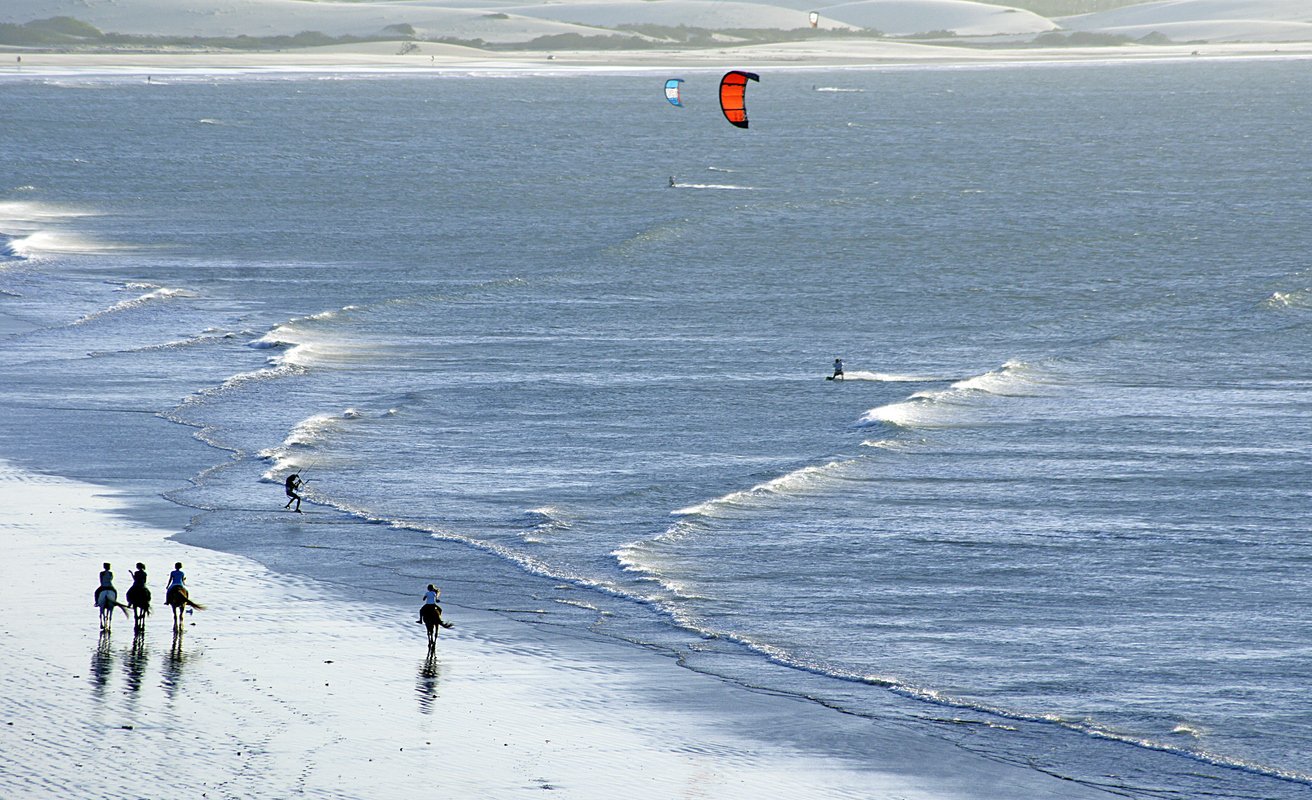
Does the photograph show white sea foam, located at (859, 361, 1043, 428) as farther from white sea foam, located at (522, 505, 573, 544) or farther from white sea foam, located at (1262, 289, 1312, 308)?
white sea foam, located at (1262, 289, 1312, 308)

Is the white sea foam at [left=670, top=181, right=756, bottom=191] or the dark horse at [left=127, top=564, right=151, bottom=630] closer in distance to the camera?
the dark horse at [left=127, top=564, right=151, bottom=630]

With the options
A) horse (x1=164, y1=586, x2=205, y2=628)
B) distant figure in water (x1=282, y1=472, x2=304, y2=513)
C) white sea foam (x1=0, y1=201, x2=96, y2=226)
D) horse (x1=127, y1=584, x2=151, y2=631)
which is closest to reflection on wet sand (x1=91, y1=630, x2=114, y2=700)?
horse (x1=127, y1=584, x2=151, y2=631)

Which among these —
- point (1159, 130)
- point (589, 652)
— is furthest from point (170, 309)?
point (1159, 130)

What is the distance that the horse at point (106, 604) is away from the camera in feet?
80.0

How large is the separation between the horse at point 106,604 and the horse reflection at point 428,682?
4.63 meters

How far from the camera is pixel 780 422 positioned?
40.1m

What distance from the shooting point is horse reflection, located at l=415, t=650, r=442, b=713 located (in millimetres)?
22438

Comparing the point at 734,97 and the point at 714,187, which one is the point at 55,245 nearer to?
the point at 734,97

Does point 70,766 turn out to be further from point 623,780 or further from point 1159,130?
point 1159,130

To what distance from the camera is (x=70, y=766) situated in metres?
19.7

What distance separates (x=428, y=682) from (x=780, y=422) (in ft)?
59.6

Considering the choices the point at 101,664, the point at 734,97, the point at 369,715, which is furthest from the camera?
the point at 734,97

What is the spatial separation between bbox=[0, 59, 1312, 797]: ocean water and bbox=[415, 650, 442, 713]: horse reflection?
9.53 ft

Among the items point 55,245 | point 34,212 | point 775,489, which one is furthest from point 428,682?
point 34,212
